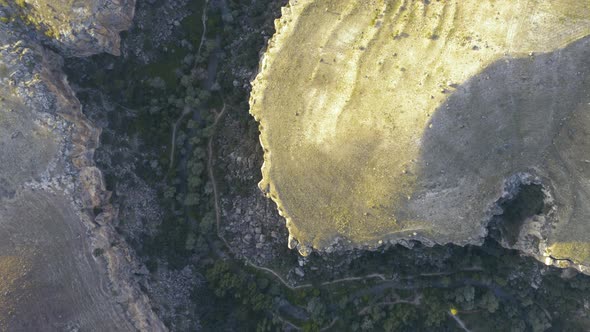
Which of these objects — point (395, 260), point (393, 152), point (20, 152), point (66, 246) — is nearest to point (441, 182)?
point (393, 152)

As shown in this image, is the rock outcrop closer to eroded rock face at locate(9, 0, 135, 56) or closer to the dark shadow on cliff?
eroded rock face at locate(9, 0, 135, 56)

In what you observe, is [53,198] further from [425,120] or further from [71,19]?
[425,120]

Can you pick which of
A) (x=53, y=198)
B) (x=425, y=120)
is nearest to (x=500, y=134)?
(x=425, y=120)

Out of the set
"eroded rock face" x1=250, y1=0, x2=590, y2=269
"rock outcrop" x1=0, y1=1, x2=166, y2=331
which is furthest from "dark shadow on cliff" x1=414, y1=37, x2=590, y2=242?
"rock outcrop" x1=0, y1=1, x2=166, y2=331

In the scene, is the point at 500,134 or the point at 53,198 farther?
the point at 53,198

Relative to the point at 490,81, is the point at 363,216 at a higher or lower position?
lower

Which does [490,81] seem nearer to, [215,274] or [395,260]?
[395,260]
